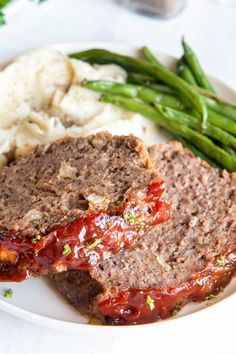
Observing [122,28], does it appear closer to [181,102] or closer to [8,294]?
[181,102]

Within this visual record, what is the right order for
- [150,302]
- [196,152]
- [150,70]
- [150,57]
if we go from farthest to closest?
[150,57] → [150,70] → [196,152] → [150,302]

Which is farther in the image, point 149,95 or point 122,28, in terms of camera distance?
point 122,28

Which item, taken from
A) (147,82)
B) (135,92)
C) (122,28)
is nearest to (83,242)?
(135,92)

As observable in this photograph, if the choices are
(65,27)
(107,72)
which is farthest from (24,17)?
(107,72)

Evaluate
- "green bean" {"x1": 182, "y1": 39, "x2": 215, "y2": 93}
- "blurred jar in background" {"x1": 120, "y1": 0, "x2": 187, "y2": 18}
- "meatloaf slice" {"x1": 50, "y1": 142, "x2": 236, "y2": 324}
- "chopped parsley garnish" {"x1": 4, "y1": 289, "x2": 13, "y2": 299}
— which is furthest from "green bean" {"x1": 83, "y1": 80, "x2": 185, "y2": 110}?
"chopped parsley garnish" {"x1": 4, "y1": 289, "x2": 13, "y2": 299}

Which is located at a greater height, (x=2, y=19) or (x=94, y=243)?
(x=94, y=243)

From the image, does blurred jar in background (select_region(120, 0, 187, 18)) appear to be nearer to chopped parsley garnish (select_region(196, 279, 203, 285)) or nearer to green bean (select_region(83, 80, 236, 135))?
green bean (select_region(83, 80, 236, 135))
